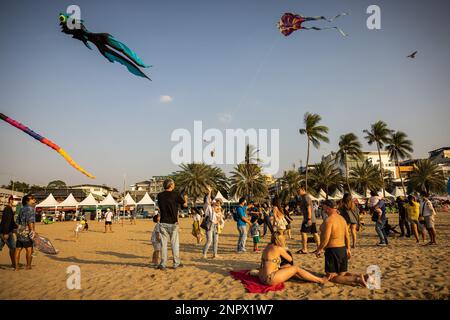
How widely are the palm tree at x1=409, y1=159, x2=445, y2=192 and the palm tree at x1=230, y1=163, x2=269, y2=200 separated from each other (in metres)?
32.2

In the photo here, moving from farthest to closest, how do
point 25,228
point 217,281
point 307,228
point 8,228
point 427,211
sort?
1. point 427,211
2. point 307,228
3. point 25,228
4. point 8,228
5. point 217,281

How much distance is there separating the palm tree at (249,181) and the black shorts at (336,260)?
4970 cm

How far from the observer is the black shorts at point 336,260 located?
4.94 metres

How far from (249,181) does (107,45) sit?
50814 mm

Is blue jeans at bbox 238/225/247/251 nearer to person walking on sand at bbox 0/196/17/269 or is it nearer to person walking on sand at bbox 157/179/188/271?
person walking on sand at bbox 157/179/188/271

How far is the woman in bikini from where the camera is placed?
4793mm

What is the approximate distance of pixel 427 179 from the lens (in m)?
56.5

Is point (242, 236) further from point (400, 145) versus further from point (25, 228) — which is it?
point (400, 145)

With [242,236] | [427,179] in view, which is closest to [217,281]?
[242,236]

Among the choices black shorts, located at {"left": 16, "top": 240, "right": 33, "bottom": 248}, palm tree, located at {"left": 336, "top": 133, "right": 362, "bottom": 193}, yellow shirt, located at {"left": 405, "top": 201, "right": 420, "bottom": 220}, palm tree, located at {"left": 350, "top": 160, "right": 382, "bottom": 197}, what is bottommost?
black shorts, located at {"left": 16, "top": 240, "right": 33, "bottom": 248}

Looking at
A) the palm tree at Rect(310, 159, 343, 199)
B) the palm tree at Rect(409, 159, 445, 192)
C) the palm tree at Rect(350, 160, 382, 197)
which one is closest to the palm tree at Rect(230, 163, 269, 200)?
the palm tree at Rect(310, 159, 343, 199)
